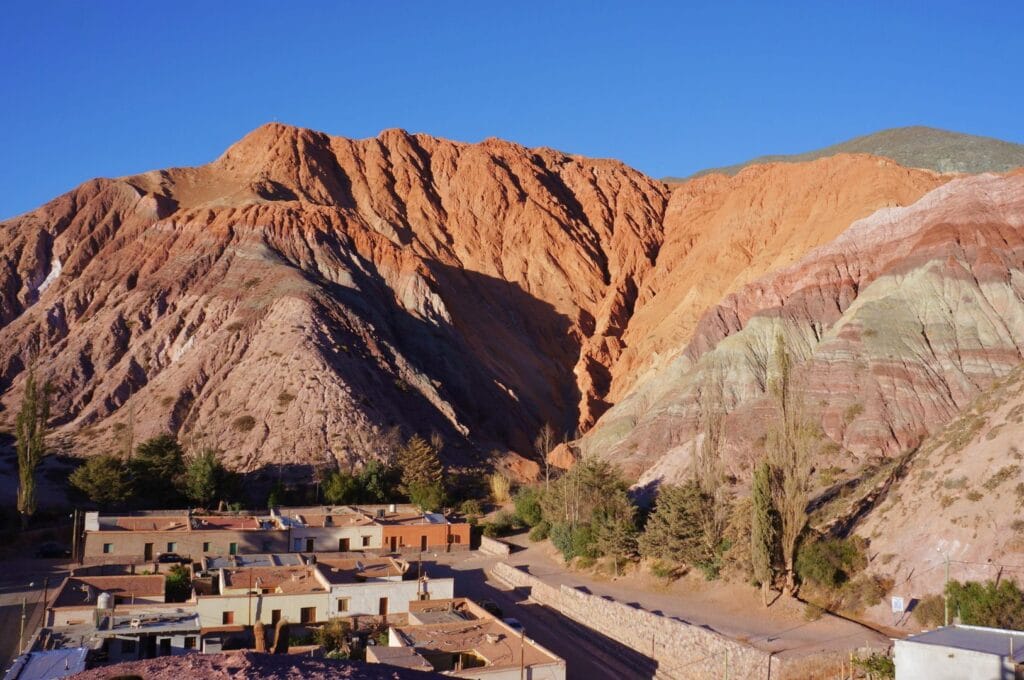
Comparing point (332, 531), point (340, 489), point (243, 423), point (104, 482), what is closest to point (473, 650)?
point (332, 531)

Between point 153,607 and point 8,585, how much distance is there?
44.7ft

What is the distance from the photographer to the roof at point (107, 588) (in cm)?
2716

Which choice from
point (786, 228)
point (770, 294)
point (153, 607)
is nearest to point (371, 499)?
point (153, 607)

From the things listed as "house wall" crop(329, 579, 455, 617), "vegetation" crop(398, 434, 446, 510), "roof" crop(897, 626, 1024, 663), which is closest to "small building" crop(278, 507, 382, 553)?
"vegetation" crop(398, 434, 446, 510)

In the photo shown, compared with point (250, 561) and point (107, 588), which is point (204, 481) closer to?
point (250, 561)

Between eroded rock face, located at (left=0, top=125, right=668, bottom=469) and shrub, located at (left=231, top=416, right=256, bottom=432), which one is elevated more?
eroded rock face, located at (left=0, top=125, right=668, bottom=469)

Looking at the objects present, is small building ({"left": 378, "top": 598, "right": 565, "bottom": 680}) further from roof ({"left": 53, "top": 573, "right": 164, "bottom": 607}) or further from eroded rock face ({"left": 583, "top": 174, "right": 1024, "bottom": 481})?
eroded rock face ({"left": 583, "top": 174, "right": 1024, "bottom": 481})

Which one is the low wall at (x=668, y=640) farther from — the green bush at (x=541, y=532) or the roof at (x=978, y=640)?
the green bush at (x=541, y=532)

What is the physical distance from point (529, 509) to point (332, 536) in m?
13.1

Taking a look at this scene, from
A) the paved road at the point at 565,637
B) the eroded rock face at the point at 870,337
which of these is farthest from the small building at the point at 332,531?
the eroded rock face at the point at 870,337

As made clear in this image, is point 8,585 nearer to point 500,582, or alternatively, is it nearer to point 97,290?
point 500,582

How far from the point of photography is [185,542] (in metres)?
39.7

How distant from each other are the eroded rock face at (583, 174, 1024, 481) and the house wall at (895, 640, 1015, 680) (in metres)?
27.7

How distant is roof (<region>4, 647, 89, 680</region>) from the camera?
14.1 meters
